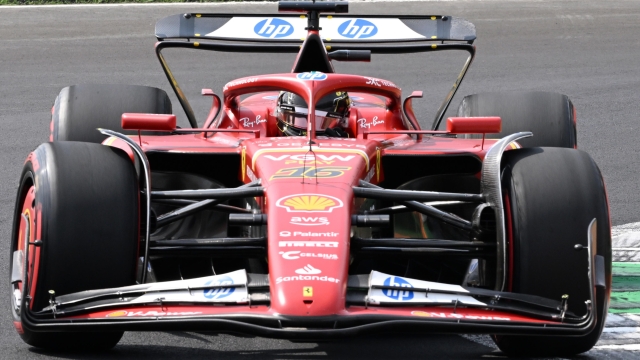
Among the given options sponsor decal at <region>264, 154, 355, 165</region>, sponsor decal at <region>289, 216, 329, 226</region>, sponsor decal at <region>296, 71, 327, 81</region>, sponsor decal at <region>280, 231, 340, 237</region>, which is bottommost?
sponsor decal at <region>280, 231, 340, 237</region>

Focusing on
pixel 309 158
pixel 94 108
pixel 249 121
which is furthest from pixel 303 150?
pixel 94 108

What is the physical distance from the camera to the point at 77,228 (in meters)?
5.12

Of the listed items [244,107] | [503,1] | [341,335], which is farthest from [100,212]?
[503,1]

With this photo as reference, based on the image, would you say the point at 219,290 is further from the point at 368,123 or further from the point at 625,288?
the point at 368,123

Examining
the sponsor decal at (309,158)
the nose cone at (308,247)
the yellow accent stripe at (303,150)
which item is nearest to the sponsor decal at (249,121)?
the yellow accent stripe at (303,150)

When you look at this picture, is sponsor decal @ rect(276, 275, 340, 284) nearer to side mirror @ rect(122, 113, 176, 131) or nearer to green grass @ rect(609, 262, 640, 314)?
side mirror @ rect(122, 113, 176, 131)

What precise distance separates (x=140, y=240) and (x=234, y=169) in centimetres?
120

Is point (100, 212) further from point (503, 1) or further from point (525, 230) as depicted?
point (503, 1)

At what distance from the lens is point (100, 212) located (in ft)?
17.0

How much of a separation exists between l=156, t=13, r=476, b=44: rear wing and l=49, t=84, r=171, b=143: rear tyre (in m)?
0.61

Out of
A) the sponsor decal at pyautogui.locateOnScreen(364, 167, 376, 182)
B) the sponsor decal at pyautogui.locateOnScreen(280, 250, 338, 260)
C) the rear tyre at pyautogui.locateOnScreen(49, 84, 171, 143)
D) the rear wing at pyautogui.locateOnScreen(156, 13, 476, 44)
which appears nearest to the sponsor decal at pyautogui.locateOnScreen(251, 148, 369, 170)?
the sponsor decal at pyautogui.locateOnScreen(364, 167, 376, 182)

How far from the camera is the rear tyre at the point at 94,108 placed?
299 inches

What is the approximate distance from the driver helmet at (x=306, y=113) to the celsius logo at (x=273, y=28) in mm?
1021

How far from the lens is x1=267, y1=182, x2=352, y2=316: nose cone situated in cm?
473
